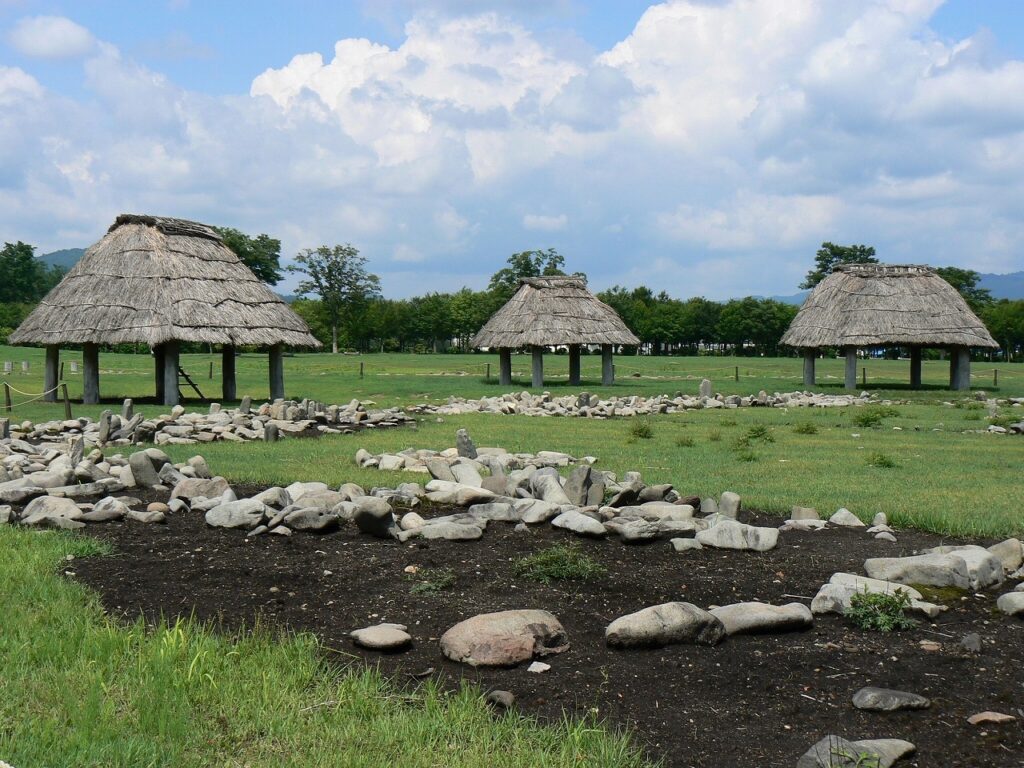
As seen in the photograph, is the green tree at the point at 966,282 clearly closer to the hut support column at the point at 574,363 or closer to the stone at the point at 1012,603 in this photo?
the hut support column at the point at 574,363

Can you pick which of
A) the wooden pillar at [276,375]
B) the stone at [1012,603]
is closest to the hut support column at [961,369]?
the wooden pillar at [276,375]

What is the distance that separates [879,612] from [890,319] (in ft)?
105

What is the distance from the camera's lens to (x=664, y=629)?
532 cm

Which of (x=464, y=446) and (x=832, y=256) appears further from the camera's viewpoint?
(x=832, y=256)

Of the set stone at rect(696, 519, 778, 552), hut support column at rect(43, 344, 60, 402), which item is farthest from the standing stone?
hut support column at rect(43, 344, 60, 402)

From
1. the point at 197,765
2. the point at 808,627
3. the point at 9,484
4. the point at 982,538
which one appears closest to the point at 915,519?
the point at 982,538

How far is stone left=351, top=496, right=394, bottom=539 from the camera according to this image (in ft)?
25.6

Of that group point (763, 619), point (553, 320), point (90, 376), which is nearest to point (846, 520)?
point (763, 619)

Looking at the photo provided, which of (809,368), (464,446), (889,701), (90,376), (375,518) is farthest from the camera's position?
(809,368)

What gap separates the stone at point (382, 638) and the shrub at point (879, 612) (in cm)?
256

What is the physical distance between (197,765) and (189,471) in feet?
23.9

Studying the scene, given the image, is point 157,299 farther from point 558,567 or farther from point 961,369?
point 961,369

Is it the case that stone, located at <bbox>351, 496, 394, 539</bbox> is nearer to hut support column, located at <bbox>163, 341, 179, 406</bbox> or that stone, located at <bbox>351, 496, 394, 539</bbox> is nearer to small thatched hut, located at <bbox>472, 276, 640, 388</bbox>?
hut support column, located at <bbox>163, 341, 179, 406</bbox>

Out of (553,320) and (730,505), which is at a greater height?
(553,320)
